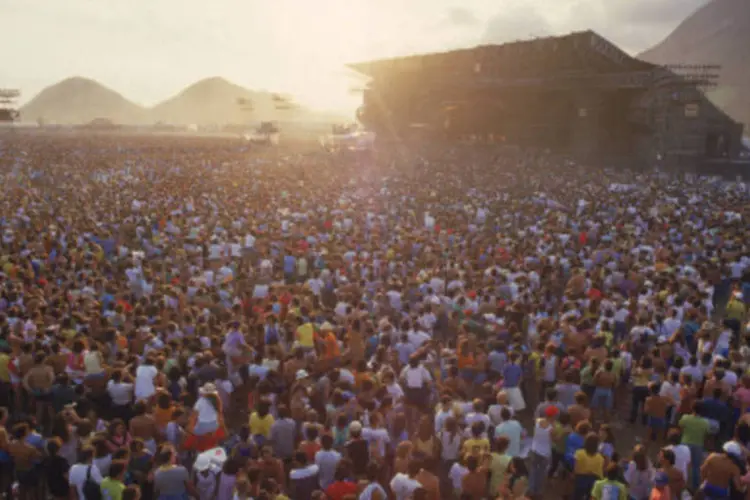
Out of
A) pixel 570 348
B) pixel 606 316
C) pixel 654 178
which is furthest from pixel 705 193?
pixel 570 348

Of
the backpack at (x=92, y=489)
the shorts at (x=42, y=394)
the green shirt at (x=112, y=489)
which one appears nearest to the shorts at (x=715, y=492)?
the green shirt at (x=112, y=489)

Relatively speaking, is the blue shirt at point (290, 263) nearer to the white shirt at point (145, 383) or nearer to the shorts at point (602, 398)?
the white shirt at point (145, 383)

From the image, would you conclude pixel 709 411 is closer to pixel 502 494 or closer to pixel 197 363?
pixel 502 494

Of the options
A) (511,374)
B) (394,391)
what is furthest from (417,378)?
(511,374)

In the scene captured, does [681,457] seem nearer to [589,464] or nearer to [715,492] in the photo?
[715,492]

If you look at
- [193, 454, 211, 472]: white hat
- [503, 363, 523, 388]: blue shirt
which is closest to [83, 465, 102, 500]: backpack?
[193, 454, 211, 472]: white hat

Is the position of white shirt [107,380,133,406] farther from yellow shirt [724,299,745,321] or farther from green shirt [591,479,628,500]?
yellow shirt [724,299,745,321]
